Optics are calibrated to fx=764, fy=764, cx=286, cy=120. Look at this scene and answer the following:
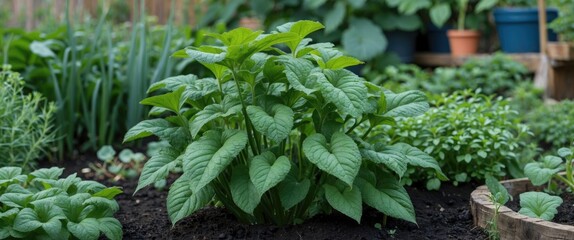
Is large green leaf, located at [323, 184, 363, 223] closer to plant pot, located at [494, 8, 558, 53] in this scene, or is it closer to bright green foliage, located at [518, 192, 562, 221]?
bright green foliage, located at [518, 192, 562, 221]

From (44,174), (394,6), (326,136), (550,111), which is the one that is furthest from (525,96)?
(44,174)

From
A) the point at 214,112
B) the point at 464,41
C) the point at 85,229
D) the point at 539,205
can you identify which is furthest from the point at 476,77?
the point at 85,229

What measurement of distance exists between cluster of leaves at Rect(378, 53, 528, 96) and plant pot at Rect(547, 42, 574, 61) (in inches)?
13.7

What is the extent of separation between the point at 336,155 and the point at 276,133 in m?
0.20

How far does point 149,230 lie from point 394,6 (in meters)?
4.84

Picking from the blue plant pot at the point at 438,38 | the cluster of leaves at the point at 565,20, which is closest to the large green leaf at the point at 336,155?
the cluster of leaves at the point at 565,20

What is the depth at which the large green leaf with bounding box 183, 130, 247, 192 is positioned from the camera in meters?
2.39

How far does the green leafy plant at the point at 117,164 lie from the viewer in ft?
12.8

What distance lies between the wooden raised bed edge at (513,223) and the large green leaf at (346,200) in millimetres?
515

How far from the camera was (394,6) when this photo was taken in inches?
285

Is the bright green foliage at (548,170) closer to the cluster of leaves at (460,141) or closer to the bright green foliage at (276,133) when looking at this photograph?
the cluster of leaves at (460,141)

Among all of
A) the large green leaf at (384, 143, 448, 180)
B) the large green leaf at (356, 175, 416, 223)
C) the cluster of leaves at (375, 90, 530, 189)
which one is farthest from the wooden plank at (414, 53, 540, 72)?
the large green leaf at (356, 175, 416, 223)

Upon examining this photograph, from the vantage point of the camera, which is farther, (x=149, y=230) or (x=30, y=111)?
(x=30, y=111)

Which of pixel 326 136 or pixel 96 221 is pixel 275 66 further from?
pixel 96 221
